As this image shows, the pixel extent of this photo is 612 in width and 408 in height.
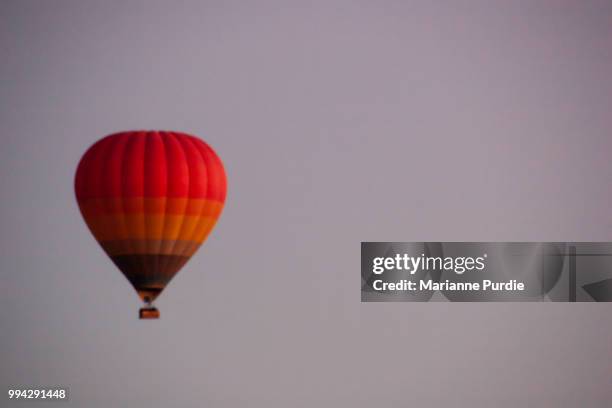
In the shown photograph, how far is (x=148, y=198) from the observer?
1324 centimetres

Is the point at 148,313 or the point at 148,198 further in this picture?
the point at 148,313

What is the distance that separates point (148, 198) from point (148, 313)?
4.34 feet

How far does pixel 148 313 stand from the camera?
44.1 ft

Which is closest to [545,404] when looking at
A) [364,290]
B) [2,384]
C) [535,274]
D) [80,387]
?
[535,274]

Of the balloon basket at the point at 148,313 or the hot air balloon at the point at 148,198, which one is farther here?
the balloon basket at the point at 148,313

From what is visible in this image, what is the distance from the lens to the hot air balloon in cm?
1323

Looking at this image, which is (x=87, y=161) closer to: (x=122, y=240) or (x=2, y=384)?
(x=122, y=240)

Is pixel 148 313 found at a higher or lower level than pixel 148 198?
lower

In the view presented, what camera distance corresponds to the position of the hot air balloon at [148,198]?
13.2 metres

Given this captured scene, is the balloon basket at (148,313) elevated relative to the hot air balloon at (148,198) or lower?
lower

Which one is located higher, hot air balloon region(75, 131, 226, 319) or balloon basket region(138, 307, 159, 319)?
hot air balloon region(75, 131, 226, 319)

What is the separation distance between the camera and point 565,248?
1705 centimetres

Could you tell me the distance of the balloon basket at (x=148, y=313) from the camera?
13391 mm

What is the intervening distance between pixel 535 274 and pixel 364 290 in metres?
2.42
